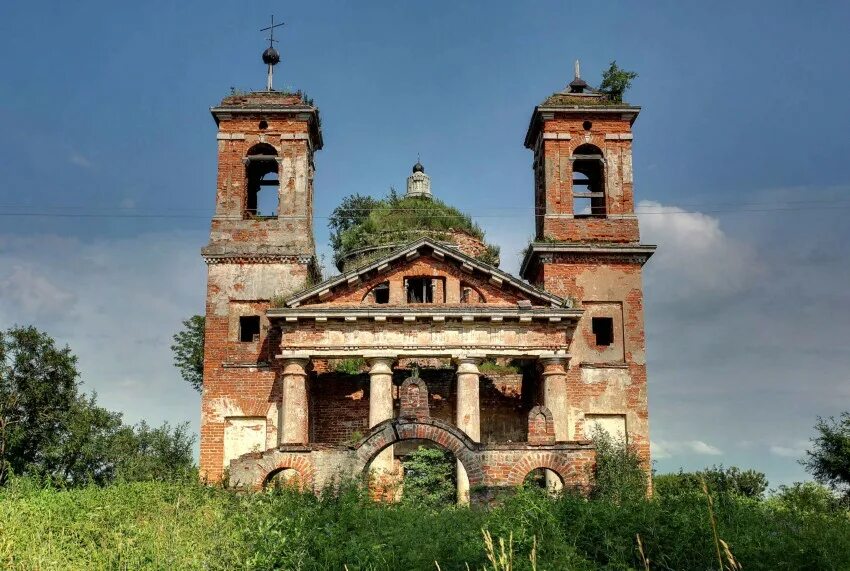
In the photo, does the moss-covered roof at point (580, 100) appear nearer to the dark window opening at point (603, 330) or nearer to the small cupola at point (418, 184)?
the dark window opening at point (603, 330)

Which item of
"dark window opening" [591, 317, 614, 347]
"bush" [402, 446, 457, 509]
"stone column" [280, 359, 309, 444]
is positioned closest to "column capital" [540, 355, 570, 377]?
"dark window opening" [591, 317, 614, 347]

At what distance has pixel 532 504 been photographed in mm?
12797

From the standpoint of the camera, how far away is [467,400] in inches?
893

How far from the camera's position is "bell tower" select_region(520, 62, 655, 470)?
24234 millimetres

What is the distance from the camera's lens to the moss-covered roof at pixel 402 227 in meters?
33.7

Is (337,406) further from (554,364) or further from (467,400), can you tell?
(554,364)

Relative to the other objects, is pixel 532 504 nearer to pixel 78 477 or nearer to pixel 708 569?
pixel 708 569

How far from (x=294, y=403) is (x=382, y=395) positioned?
84.2 inches

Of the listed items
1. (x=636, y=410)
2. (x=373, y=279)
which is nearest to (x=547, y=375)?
(x=636, y=410)

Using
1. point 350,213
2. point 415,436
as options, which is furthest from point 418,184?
point 415,436

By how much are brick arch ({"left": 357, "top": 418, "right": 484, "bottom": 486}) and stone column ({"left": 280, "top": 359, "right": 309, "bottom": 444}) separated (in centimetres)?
465

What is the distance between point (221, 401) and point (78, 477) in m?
7.28

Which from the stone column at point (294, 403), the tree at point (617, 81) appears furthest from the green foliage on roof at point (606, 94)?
the stone column at point (294, 403)

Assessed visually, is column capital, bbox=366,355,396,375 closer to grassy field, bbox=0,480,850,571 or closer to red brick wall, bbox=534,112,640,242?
red brick wall, bbox=534,112,640,242
